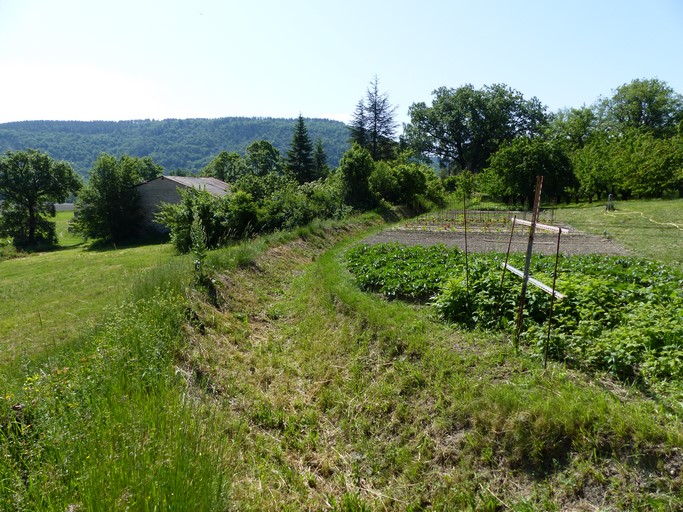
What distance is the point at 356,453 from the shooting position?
13.8ft

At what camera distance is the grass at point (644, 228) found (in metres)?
11.1

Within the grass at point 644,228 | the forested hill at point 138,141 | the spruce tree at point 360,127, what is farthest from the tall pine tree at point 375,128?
the forested hill at point 138,141

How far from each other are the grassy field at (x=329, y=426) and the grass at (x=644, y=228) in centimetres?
Answer: 747

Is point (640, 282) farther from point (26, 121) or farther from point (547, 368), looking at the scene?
point (26, 121)

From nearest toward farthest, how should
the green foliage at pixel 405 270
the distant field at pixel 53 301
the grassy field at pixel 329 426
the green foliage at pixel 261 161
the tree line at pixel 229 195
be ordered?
1. the grassy field at pixel 329 426
2. the distant field at pixel 53 301
3. the green foliage at pixel 405 270
4. the tree line at pixel 229 195
5. the green foliage at pixel 261 161

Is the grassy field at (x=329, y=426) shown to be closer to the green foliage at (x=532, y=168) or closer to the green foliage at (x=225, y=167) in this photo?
the green foliage at (x=532, y=168)

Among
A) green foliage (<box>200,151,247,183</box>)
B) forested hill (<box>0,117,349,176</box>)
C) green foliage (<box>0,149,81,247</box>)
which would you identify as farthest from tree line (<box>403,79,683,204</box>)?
forested hill (<box>0,117,349,176</box>)

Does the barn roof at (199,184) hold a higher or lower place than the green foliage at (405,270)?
higher

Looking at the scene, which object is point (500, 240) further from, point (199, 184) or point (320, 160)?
point (320, 160)

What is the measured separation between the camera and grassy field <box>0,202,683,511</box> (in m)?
2.66

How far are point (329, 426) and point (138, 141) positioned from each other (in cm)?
20344

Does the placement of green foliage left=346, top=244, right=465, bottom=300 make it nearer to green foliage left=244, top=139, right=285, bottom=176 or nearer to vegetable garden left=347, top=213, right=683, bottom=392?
vegetable garden left=347, top=213, right=683, bottom=392

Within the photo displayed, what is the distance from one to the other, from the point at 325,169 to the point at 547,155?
88.3 ft

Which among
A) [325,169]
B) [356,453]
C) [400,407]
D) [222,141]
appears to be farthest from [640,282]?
[222,141]
